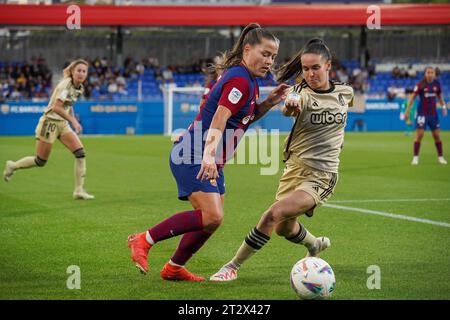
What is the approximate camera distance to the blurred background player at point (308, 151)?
7480mm

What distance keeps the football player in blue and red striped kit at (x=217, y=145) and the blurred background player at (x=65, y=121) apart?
22.2 ft

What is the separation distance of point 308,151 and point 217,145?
102 centimetres

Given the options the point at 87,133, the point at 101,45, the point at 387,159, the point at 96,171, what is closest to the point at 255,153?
the point at 387,159

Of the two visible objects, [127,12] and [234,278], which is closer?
[234,278]

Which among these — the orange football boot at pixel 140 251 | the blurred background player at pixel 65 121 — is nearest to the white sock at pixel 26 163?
the blurred background player at pixel 65 121

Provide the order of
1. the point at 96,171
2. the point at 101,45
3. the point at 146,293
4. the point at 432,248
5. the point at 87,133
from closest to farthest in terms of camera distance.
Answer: the point at 146,293, the point at 432,248, the point at 96,171, the point at 87,133, the point at 101,45

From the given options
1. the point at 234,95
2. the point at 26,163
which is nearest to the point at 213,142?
the point at 234,95

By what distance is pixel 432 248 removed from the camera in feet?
30.1

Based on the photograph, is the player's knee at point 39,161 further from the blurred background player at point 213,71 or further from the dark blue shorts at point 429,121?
the dark blue shorts at point 429,121

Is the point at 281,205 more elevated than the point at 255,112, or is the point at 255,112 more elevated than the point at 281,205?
the point at 255,112

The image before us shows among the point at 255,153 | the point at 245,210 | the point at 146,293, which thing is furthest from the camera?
the point at 255,153

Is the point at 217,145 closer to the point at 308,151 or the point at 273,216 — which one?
the point at 273,216
